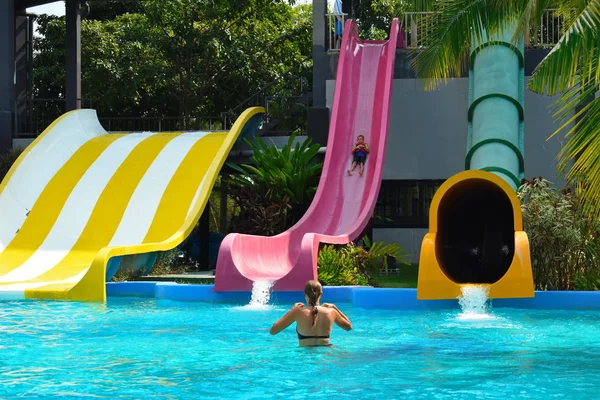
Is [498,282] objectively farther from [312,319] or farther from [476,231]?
[476,231]

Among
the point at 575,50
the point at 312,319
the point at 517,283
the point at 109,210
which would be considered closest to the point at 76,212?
the point at 109,210

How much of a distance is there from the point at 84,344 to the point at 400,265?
9.91m

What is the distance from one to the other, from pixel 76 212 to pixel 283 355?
931 cm

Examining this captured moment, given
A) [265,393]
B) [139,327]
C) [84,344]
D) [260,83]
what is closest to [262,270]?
[139,327]

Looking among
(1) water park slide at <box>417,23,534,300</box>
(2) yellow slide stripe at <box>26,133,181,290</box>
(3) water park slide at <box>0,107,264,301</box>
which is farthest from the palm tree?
(2) yellow slide stripe at <box>26,133,181,290</box>

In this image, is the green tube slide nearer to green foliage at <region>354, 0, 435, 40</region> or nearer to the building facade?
the building facade

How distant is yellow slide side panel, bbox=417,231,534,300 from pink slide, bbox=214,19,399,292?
165 centimetres

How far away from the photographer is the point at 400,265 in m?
19.6

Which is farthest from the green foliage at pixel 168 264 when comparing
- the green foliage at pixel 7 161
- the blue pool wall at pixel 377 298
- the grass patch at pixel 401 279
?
the green foliage at pixel 7 161

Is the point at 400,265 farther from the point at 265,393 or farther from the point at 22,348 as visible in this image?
the point at 265,393

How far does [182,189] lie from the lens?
18266 mm

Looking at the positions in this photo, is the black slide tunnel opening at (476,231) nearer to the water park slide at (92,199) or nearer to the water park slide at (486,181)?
the water park slide at (486,181)

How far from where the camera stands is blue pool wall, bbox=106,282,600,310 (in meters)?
13.3

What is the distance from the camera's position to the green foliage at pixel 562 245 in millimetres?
14234
